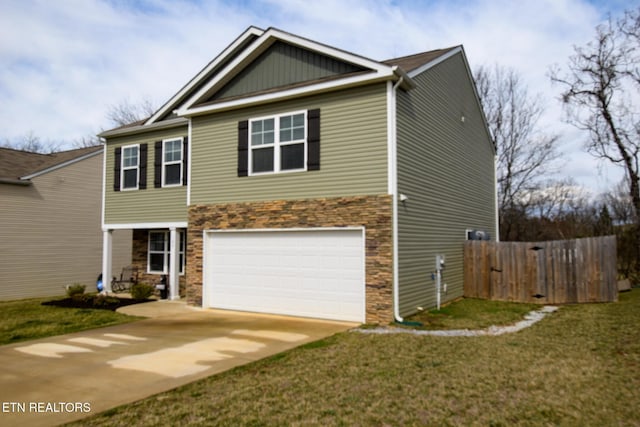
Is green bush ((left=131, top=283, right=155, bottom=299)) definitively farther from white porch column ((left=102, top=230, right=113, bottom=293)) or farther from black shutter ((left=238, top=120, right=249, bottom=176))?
black shutter ((left=238, top=120, right=249, bottom=176))

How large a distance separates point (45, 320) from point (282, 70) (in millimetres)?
8445

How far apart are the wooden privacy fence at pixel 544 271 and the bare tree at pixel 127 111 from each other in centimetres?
2972

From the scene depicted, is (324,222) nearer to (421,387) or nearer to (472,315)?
(472,315)

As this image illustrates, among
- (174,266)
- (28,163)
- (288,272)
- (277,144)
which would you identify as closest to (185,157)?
(174,266)

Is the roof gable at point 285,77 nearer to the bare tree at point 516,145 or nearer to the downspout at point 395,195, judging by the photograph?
the downspout at point 395,195

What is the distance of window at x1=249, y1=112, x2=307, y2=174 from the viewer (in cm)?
1112

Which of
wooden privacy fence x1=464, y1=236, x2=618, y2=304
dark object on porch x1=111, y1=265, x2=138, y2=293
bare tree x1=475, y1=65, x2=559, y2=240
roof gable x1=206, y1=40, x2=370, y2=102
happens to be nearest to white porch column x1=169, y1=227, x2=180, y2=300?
dark object on porch x1=111, y1=265, x2=138, y2=293

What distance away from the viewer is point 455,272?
44.7ft

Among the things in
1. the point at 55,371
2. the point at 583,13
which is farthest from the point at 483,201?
the point at 55,371

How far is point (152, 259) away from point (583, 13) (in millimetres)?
16453

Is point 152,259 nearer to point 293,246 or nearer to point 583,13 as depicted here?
point 293,246

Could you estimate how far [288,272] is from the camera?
11266mm

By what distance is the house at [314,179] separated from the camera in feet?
33.0

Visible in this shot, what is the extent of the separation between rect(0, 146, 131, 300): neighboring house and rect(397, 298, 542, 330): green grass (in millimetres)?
14023
